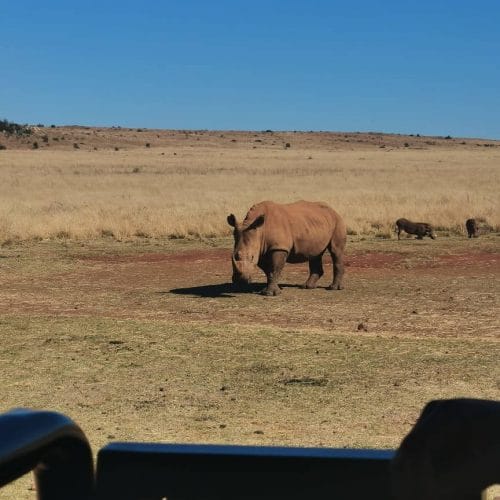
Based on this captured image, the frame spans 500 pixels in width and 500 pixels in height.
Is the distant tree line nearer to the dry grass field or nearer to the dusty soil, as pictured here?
the dry grass field

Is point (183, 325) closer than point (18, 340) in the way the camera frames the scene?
No

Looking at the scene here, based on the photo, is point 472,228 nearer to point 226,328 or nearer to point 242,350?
point 226,328

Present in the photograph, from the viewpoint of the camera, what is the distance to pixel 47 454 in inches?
64.8

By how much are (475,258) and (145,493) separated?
57.0 ft

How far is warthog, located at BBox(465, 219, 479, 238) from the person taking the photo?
71.9ft

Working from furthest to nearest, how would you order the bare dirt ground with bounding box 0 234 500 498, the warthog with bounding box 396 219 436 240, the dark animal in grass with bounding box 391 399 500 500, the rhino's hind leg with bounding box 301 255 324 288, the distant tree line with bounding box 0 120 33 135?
the distant tree line with bounding box 0 120 33 135 < the warthog with bounding box 396 219 436 240 < the rhino's hind leg with bounding box 301 255 324 288 < the bare dirt ground with bounding box 0 234 500 498 < the dark animal in grass with bounding box 391 399 500 500

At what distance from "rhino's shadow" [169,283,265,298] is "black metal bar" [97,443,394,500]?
40.1 ft

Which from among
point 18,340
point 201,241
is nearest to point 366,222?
point 201,241

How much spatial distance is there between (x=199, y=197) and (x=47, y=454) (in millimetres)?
31746

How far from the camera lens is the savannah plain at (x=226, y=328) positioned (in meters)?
7.21

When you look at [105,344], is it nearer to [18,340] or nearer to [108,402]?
[18,340]

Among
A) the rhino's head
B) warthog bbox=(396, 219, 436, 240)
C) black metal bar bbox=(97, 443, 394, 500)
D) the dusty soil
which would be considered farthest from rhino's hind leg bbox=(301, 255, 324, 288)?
black metal bar bbox=(97, 443, 394, 500)

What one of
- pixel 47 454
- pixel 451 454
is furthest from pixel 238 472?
pixel 451 454

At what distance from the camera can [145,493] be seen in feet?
5.99
